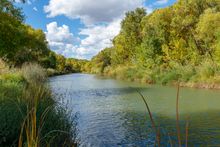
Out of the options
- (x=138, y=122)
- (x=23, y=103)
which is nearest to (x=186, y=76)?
(x=138, y=122)

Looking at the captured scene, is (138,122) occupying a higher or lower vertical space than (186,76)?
lower

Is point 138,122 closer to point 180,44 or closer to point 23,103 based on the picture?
point 23,103

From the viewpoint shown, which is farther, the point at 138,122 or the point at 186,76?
the point at 186,76

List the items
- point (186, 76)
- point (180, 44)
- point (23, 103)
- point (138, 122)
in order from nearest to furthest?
point (23, 103) → point (138, 122) → point (186, 76) → point (180, 44)

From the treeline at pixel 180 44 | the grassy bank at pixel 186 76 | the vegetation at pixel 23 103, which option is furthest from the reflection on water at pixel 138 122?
the treeline at pixel 180 44

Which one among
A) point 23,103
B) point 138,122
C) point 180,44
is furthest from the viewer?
point 180,44

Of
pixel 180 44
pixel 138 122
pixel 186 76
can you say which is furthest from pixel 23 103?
pixel 180 44

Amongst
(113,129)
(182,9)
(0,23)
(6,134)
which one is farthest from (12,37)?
(182,9)

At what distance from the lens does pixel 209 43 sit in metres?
31.6

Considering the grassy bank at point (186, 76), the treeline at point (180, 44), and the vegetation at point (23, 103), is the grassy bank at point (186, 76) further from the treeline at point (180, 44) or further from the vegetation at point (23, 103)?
the vegetation at point (23, 103)

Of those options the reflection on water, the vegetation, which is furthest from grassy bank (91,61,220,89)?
the vegetation

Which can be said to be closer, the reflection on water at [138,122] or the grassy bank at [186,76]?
the reflection on water at [138,122]

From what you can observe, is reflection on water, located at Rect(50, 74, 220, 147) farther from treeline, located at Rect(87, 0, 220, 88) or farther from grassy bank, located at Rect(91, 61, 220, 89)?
treeline, located at Rect(87, 0, 220, 88)

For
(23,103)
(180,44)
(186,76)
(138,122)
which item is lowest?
(138,122)
